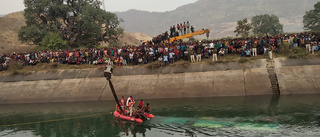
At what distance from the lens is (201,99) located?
91.5ft

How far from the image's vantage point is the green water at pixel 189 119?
17406mm

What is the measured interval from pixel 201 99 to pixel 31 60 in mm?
25302

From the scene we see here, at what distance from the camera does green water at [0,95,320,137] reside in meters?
17.4

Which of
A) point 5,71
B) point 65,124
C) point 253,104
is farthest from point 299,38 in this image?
point 5,71

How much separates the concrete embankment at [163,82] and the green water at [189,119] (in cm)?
161

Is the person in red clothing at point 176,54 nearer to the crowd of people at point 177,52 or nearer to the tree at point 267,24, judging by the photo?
the crowd of people at point 177,52

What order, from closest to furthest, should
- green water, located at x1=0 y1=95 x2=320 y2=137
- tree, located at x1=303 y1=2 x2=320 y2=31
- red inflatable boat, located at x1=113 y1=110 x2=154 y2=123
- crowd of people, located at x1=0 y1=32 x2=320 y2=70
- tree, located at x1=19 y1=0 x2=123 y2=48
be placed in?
green water, located at x1=0 y1=95 x2=320 y2=137
red inflatable boat, located at x1=113 y1=110 x2=154 y2=123
crowd of people, located at x1=0 y1=32 x2=320 y2=70
tree, located at x1=19 y1=0 x2=123 y2=48
tree, located at x1=303 y1=2 x2=320 y2=31

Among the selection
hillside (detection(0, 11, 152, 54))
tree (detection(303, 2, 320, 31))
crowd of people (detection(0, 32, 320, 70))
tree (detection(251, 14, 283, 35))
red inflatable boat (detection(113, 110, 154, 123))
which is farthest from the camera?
tree (detection(251, 14, 283, 35))

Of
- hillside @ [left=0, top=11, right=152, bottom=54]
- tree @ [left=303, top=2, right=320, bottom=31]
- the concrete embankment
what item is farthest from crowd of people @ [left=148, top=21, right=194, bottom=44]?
tree @ [left=303, top=2, right=320, bottom=31]

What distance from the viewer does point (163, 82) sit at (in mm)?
31516

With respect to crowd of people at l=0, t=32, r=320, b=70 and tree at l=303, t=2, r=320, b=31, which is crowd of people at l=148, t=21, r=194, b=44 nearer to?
crowd of people at l=0, t=32, r=320, b=70

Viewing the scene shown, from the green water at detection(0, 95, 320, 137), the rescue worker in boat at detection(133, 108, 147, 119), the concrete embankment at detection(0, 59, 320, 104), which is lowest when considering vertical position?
the green water at detection(0, 95, 320, 137)

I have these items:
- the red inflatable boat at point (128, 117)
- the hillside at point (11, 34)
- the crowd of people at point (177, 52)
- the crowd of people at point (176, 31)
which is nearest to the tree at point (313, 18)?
the crowd of people at point (177, 52)

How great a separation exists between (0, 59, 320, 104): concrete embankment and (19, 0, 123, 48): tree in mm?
12342
